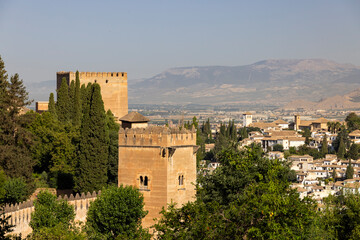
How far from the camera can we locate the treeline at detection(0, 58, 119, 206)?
3581 cm

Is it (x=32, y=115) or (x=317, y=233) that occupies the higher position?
(x=32, y=115)

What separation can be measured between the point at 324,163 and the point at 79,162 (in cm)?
7166

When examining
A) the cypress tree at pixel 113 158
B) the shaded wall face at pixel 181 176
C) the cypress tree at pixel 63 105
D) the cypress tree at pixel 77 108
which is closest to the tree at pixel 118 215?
the shaded wall face at pixel 181 176

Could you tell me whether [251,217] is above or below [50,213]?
above

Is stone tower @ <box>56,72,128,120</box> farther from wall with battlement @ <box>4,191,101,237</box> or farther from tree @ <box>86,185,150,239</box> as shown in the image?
tree @ <box>86,185,150,239</box>

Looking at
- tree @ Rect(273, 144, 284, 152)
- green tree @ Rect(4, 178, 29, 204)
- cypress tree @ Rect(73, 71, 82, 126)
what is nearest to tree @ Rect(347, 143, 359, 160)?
tree @ Rect(273, 144, 284, 152)

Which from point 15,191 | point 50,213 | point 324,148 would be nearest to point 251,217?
point 50,213

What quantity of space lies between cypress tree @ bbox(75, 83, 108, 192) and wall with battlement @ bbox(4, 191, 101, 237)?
2.18m

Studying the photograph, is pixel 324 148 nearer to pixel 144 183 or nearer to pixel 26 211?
pixel 144 183

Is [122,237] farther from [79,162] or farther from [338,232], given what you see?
[79,162]

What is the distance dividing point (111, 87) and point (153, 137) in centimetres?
2994

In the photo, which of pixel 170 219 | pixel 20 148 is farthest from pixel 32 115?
pixel 170 219

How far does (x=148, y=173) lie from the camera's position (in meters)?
28.7

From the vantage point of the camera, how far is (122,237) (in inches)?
1019
